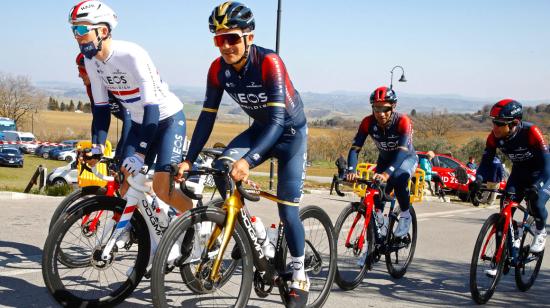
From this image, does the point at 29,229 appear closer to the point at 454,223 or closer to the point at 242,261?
the point at 242,261

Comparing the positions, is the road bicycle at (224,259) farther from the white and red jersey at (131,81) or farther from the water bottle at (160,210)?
the white and red jersey at (131,81)

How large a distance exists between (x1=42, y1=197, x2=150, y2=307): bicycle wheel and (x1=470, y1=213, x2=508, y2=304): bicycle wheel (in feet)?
10.4

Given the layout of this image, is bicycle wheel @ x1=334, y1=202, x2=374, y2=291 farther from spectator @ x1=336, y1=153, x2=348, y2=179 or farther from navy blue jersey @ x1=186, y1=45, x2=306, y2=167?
navy blue jersey @ x1=186, y1=45, x2=306, y2=167

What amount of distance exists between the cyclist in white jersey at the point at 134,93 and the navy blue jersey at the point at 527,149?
331 cm

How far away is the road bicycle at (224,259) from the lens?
152 inches

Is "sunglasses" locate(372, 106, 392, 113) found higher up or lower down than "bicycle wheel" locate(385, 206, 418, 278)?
higher up

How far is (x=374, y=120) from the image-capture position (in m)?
7.04

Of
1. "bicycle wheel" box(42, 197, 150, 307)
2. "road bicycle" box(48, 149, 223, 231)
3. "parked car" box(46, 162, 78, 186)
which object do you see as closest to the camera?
"bicycle wheel" box(42, 197, 150, 307)

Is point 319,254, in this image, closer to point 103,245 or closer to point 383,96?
point 103,245

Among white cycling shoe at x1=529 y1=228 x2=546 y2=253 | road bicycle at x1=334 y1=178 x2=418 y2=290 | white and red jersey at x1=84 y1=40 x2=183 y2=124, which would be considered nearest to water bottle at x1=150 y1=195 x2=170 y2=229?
white and red jersey at x1=84 y1=40 x2=183 y2=124

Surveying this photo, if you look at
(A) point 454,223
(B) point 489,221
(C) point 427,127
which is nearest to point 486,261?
(B) point 489,221

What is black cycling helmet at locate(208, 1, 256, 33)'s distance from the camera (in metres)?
4.25

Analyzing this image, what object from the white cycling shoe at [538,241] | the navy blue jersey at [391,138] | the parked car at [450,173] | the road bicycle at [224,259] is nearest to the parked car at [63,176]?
the parked car at [450,173]

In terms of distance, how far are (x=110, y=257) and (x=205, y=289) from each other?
79cm
